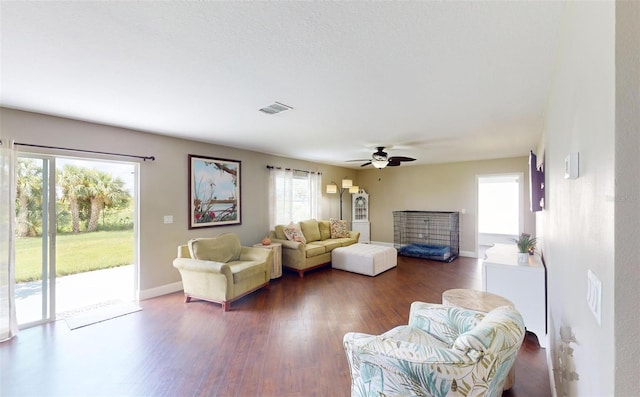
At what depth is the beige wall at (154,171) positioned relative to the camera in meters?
3.20

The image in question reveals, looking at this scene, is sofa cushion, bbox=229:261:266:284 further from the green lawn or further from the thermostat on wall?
the thermostat on wall

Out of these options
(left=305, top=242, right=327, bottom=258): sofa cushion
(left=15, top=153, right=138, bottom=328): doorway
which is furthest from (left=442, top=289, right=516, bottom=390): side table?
(left=15, top=153, right=138, bottom=328): doorway

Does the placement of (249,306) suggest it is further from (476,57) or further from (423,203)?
(423,203)

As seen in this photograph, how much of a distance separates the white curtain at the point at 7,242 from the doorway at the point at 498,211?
9.45 meters

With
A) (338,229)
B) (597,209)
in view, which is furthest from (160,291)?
(597,209)

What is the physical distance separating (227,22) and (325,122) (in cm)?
207

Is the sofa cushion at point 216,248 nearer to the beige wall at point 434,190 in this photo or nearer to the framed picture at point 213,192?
the framed picture at point 213,192

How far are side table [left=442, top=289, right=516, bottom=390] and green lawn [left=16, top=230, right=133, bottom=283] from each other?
14.2ft

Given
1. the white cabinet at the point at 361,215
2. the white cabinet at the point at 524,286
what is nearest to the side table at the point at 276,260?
the white cabinet at the point at 524,286

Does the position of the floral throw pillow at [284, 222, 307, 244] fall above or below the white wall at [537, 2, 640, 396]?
below

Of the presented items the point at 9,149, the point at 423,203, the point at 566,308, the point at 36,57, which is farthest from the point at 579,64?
the point at 423,203

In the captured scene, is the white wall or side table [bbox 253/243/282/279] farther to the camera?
side table [bbox 253/243/282/279]

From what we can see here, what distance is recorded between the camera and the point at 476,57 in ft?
6.39

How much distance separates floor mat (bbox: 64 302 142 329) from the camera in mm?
3290
